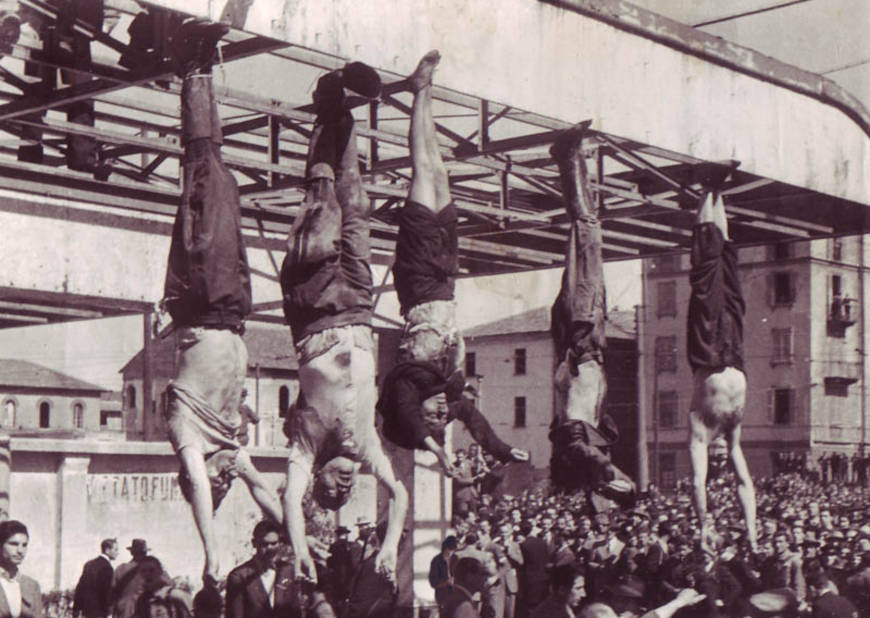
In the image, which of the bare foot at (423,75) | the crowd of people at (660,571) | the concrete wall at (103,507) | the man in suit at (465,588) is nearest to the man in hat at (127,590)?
the man in suit at (465,588)

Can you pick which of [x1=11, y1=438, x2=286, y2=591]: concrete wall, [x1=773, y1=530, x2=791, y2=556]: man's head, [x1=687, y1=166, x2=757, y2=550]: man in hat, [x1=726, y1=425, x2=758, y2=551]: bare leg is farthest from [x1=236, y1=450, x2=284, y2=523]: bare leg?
[x1=11, y1=438, x2=286, y2=591]: concrete wall

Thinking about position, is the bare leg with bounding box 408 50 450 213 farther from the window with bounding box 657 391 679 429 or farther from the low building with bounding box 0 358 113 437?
the low building with bounding box 0 358 113 437

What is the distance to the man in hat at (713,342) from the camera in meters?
12.1

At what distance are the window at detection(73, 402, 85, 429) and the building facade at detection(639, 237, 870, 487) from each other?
4589cm

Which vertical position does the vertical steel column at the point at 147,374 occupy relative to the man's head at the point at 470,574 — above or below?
above

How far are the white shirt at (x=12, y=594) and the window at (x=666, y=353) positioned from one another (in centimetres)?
5853

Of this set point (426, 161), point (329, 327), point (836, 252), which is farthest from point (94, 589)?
point (836, 252)

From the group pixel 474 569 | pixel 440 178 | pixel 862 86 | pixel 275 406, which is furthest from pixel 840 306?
pixel 440 178

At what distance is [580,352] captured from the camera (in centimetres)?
1073

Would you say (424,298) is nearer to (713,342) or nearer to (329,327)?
(329,327)

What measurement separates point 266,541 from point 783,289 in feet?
190

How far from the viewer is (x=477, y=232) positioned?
1750 centimetres

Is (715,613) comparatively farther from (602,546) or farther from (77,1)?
(77,1)

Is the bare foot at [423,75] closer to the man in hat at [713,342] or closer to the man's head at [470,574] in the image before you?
the man in hat at [713,342]
